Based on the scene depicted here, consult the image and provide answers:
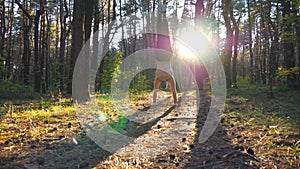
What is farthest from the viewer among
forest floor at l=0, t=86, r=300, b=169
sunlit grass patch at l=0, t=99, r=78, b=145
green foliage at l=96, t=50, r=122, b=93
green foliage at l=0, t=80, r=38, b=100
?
green foliage at l=96, t=50, r=122, b=93

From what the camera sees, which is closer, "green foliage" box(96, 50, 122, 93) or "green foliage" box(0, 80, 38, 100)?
"green foliage" box(0, 80, 38, 100)

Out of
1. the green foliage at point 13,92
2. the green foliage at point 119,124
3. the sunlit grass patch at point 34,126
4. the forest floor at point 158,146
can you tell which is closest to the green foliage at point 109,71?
the green foliage at point 13,92

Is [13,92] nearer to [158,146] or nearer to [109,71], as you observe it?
[109,71]

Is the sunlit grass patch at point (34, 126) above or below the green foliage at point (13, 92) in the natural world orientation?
below

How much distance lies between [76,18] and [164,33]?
2.90 metres

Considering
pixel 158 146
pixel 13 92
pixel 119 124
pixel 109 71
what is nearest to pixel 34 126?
pixel 119 124

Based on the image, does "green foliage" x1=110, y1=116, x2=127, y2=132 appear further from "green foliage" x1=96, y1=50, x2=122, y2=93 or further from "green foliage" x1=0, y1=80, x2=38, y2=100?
"green foliage" x1=96, y1=50, x2=122, y2=93

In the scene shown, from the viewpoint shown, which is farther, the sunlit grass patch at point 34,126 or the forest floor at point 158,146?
the sunlit grass patch at point 34,126

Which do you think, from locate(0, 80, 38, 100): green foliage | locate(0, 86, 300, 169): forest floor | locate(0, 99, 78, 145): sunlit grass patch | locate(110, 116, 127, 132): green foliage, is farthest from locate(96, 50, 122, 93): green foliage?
locate(110, 116, 127, 132): green foliage

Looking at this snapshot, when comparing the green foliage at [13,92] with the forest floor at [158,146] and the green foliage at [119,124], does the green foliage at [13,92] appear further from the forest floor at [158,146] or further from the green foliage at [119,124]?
the green foliage at [119,124]

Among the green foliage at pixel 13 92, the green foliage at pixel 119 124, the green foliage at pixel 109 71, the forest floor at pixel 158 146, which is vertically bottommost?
the forest floor at pixel 158 146

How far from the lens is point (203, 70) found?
1338 centimetres

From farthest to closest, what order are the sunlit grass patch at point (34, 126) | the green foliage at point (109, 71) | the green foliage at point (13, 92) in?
1. the green foliage at point (109, 71)
2. the green foliage at point (13, 92)
3. the sunlit grass patch at point (34, 126)

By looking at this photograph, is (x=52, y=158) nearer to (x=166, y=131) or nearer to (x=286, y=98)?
(x=166, y=131)
